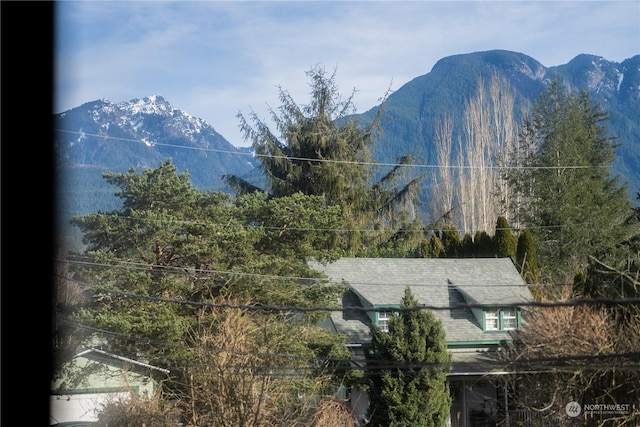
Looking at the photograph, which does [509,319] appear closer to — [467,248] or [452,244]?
[467,248]

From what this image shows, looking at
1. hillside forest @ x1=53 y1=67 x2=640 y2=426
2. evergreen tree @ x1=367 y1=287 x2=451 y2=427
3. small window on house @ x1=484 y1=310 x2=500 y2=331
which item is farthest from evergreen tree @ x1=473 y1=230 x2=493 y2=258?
evergreen tree @ x1=367 y1=287 x2=451 y2=427

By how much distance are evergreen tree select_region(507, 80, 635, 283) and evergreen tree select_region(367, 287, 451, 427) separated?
1307cm

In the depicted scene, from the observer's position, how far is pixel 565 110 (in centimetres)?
3772

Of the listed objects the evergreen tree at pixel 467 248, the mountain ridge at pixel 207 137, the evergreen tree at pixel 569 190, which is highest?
the mountain ridge at pixel 207 137

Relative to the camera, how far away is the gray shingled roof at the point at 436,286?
22312mm

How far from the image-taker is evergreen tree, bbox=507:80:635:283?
107 feet

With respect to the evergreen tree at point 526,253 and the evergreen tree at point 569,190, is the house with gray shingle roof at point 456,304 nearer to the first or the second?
the evergreen tree at point 526,253

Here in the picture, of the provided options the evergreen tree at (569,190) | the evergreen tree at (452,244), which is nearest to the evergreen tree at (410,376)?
the evergreen tree at (569,190)

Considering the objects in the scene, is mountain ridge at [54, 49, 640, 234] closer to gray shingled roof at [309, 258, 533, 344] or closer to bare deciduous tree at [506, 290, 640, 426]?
gray shingled roof at [309, 258, 533, 344]

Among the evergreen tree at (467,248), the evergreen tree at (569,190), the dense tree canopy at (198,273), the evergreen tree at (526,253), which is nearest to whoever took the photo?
the dense tree canopy at (198,273)

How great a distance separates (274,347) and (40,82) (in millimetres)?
7327

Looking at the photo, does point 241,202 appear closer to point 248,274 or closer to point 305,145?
point 248,274

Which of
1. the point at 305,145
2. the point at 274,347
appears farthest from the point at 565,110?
the point at 274,347

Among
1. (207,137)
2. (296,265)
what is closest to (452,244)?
(296,265)
